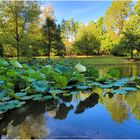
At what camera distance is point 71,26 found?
3831cm

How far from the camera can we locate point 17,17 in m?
15.9

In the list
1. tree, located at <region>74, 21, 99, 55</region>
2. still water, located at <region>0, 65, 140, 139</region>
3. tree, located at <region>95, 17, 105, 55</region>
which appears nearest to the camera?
still water, located at <region>0, 65, 140, 139</region>

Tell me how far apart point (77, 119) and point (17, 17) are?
1423cm

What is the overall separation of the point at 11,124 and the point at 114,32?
92.1 ft

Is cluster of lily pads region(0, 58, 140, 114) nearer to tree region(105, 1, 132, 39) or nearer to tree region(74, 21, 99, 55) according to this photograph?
tree region(105, 1, 132, 39)

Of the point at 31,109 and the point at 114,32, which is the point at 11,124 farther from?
the point at 114,32

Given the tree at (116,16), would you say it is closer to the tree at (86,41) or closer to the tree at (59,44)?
the tree at (86,41)

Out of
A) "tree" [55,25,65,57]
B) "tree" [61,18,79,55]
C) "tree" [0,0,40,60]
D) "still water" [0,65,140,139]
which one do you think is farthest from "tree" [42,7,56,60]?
"still water" [0,65,140,139]

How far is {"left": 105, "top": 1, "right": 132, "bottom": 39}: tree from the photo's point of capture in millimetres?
27578

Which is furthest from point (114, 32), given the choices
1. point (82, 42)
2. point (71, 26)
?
point (71, 26)

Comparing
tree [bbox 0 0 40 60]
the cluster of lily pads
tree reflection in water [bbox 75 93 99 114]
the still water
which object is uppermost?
tree [bbox 0 0 40 60]

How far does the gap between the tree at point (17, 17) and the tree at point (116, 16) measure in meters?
13.9

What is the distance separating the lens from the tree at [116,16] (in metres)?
27.6

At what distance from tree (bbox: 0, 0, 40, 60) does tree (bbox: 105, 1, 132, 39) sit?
13.9 meters
